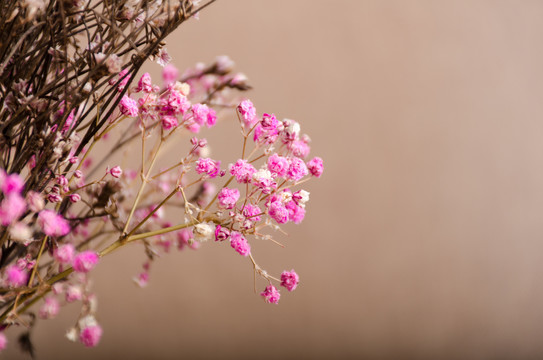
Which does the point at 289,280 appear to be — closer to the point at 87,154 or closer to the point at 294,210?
the point at 294,210

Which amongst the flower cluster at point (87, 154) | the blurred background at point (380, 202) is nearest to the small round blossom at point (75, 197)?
the flower cluster at point (87, 154)

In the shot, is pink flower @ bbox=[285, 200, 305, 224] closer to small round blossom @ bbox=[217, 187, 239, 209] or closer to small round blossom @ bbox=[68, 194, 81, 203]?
small round blossom @ bbox=[217, 187, 239, 209]

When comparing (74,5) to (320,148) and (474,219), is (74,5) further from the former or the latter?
(474,219)

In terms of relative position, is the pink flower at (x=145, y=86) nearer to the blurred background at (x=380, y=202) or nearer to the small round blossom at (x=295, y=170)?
the small round blossom at (x=295, y=170)

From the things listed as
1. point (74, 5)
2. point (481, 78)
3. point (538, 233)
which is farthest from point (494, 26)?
point (74, 5)

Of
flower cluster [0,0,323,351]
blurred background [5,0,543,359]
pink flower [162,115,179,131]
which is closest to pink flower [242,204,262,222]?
flower cluster [0,0,323,351]
